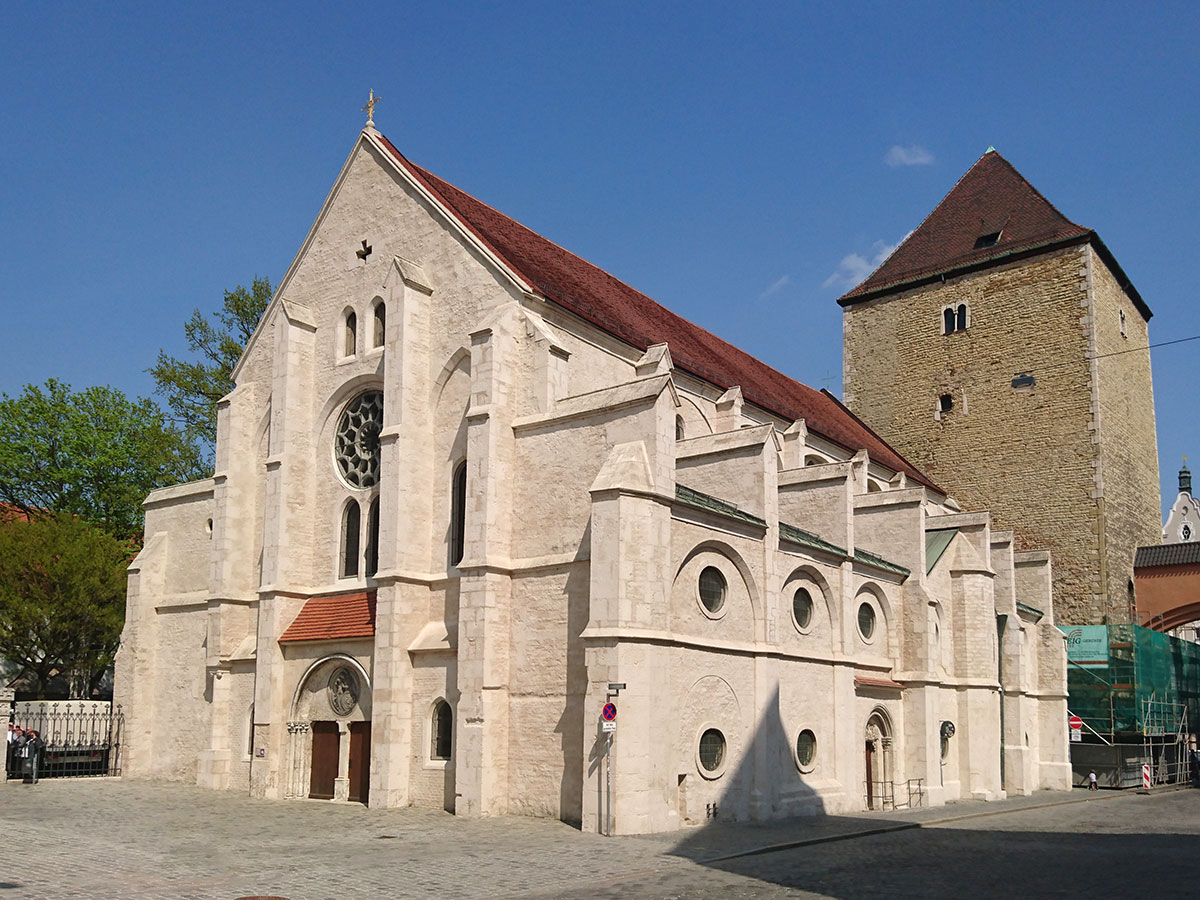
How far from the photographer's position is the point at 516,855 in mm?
15352

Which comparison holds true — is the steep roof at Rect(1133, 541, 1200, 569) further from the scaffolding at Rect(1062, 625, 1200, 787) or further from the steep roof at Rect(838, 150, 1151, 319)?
the steep roof at Rect(838, 150, 1151, 319)

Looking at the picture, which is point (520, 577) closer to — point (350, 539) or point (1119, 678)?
point (350, 539)

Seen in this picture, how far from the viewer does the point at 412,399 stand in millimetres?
23469

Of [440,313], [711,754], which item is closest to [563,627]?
[711,754]

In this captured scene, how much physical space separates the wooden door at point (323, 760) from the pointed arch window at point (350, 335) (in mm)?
8611

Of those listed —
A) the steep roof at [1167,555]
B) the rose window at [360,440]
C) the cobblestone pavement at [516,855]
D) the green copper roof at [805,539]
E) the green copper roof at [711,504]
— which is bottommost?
the cobblestone pavement at [516,855]

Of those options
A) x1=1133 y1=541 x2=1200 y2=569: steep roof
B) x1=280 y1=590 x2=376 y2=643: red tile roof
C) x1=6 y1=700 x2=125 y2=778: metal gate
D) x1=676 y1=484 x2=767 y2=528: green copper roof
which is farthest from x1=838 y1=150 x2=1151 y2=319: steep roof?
x1=6 y1=700 x2=125 y2=778: metal gate

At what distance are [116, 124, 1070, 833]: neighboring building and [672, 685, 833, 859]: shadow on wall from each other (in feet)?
0.24

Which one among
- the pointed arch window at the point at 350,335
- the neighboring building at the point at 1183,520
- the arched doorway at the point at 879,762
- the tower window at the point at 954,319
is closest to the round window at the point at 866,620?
the arched doorway at the point at 879,762

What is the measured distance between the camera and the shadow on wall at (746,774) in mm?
19578

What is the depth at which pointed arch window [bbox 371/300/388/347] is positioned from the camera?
25.4 meters

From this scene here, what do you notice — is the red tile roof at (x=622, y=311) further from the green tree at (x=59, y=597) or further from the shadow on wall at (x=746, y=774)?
Answer: the green tree at (x=59, y=597)

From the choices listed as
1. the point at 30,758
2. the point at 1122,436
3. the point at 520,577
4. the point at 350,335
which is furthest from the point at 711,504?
the point at 1122,436

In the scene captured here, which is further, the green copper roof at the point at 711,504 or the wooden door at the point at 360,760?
the wooden door at the point at 360,760
